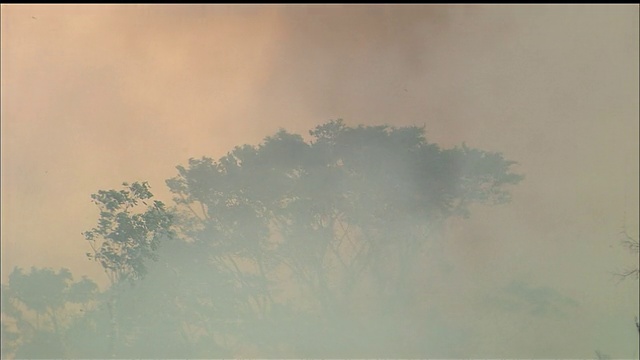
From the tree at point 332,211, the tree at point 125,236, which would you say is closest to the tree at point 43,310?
the tree at point 125,236

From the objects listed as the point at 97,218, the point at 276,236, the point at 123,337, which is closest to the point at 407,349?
the point at 276,236

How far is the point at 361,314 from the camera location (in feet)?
18.2

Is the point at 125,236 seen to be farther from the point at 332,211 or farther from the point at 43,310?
the point at 332,211

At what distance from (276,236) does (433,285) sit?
75.5 inches

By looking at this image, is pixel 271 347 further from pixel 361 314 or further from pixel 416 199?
pixel 416 199

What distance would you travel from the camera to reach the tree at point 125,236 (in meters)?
5.12

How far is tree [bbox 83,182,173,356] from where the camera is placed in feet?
16.8

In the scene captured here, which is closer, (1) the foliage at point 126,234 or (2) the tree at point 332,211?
(1) the foliage at point 126,234

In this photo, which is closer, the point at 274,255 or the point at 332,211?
the point at 274,255

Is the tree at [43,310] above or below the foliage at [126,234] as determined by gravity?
below

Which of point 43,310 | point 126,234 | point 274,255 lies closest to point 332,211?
point 274,255

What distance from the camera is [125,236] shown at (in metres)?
5.13

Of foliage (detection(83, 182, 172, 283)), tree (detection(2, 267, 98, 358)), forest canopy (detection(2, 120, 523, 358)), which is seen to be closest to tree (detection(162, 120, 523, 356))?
forest canopy (detection(2, 120, 523, 358))

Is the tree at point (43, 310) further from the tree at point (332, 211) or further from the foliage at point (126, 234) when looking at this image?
the tree at point (332, 211)
